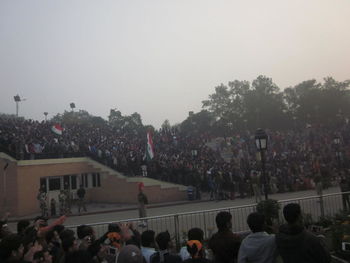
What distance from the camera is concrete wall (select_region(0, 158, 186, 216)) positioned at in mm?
26484

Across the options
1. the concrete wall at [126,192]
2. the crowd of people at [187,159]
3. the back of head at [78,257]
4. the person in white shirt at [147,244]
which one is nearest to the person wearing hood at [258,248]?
the person in white shirt at [147,244]

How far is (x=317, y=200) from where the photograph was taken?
13000 millimetres

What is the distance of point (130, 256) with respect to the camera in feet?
14.9

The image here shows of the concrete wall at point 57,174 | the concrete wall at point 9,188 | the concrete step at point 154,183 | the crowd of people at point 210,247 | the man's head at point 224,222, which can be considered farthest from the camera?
the concrete step at point 154,183

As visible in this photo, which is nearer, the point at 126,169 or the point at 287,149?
the point at 126,169

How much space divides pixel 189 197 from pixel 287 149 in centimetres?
1631

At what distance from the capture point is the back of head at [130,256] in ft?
14.9

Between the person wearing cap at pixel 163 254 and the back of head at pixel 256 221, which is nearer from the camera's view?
the back of head at pixel 256 221

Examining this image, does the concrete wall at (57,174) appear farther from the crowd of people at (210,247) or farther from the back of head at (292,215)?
the back of head at (292,215)

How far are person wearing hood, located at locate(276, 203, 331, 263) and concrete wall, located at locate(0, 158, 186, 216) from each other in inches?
937

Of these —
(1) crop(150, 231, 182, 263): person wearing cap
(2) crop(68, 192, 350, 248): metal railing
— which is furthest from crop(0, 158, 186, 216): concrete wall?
(1) crop(150, 231, 182, 263): person wearing cap

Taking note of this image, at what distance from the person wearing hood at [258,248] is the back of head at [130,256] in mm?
1173

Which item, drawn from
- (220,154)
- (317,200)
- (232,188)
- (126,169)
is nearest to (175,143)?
(220,154)

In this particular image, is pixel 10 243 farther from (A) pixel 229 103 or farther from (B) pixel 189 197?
(A) pixel 229 103
